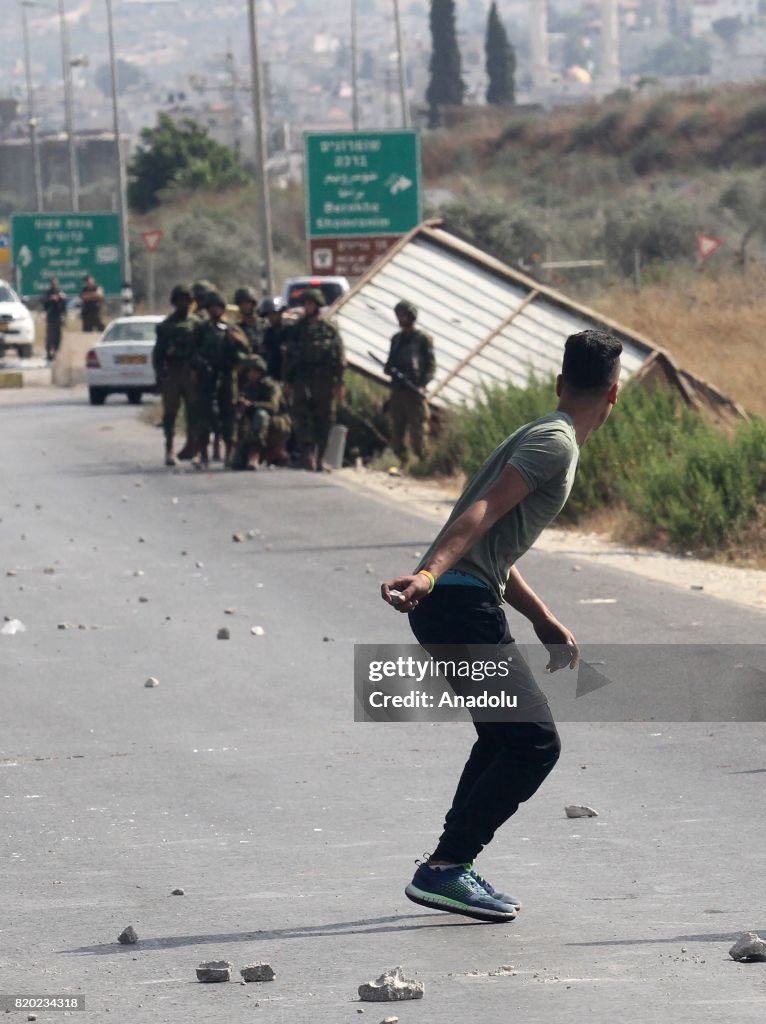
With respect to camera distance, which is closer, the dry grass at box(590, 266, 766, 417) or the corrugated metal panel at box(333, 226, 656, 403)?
the corrugated metal panel at box(333, 226, 656, 403)

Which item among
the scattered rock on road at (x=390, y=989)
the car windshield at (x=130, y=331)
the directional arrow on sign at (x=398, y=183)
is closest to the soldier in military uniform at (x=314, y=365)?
the car windshield at (x=130, y=331)

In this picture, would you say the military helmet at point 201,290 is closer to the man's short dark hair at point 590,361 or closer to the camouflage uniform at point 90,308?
the man's short dark hair at point 590,361

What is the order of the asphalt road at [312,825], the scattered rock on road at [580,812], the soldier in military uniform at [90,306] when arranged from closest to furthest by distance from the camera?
the asphalt road at [312,825], the scattered rock on road at [580,812], the soldier in military uniform at [90,306]

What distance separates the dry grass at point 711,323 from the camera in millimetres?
24516

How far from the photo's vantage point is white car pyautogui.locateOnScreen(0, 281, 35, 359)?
46.9 m

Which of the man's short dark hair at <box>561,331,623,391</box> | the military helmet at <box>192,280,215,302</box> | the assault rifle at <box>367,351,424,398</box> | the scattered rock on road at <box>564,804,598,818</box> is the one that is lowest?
the assault rifle at <box>367,351,424,398</box>

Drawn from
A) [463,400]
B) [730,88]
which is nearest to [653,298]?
[463,400]

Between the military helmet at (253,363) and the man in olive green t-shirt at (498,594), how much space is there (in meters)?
16.2

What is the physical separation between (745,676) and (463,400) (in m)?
12.3

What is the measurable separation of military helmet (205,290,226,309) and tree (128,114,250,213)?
80.8 m

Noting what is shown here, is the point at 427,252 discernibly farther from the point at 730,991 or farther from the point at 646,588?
the point at 730,991

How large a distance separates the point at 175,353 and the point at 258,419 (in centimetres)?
111

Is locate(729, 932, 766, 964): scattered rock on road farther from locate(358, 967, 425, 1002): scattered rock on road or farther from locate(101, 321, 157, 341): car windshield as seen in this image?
locate(101, 321, 157, 341): car windshield

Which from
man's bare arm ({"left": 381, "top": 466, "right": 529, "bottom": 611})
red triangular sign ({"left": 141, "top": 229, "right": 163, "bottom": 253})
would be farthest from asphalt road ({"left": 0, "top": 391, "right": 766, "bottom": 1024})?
red triangular sign ({"left": 141, "top": 229, "right": 163, "bottom": 253})
